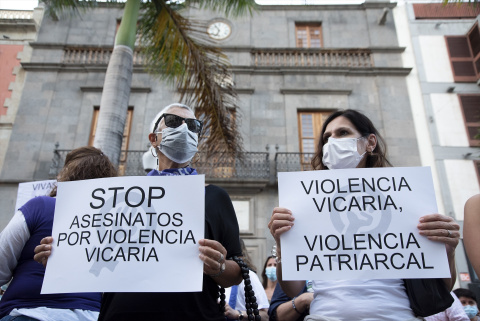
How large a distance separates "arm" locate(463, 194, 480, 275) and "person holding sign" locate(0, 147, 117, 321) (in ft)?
6.28

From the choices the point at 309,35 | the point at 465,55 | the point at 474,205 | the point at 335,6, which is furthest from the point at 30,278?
the point at 465,55

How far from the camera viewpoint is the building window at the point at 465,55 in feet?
42.7

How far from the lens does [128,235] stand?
1.92 m

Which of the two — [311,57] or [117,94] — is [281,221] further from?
[311,57]

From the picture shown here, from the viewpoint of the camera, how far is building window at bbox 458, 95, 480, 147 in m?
12.1

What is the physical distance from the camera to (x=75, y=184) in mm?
2072

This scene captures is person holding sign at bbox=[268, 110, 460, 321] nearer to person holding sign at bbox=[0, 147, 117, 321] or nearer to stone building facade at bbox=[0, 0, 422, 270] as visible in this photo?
person holding sign at bbox=[0, 147, 117, 321]

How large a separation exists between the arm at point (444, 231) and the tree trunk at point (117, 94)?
13.0ft

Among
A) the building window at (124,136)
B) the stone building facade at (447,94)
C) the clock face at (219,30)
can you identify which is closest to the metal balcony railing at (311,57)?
the clock face at (219,30)

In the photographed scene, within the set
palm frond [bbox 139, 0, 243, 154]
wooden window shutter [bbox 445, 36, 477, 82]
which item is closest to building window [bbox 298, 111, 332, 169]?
wooden window shutter [bbox 445, 36, 477, 82]

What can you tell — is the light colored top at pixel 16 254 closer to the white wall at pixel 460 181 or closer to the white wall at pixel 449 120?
the white wall at pixel 460 181

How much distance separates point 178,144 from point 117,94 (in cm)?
329

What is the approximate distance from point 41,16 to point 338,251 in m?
15.9

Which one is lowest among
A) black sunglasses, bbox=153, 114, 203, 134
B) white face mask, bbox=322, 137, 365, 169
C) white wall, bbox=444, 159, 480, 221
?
white face mask, bbox=322, 137, 365, 169
